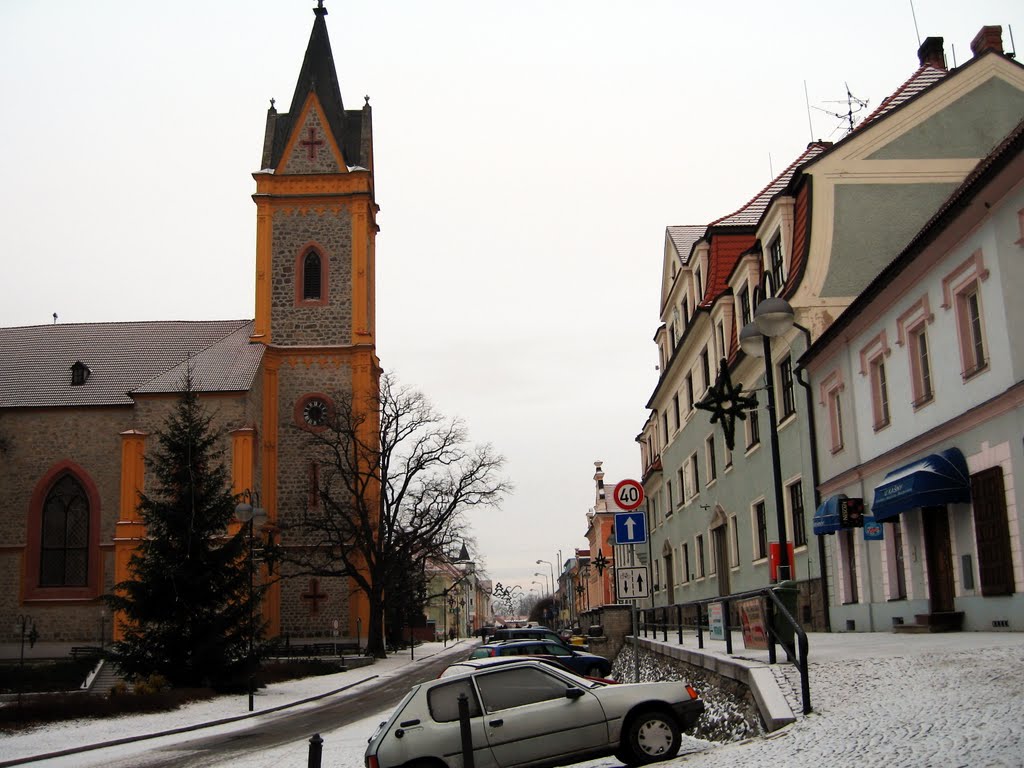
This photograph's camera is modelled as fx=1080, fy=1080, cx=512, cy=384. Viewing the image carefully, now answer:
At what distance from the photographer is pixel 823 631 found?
22594 millimetres

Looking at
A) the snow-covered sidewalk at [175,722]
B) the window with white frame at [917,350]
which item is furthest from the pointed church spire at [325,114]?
the window with white frame at [917,350]

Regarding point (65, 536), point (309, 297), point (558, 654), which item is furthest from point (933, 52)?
point (65, 536)

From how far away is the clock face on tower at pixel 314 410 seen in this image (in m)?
49.2

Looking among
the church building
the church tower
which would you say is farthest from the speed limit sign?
the church tower

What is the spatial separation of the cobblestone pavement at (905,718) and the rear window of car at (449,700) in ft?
7.65

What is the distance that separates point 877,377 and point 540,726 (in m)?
12.1

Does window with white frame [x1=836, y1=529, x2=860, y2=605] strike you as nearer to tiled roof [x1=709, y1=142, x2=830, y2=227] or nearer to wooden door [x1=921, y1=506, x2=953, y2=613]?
wooden door [x1=921, y1=506, x2=953, y2=613]

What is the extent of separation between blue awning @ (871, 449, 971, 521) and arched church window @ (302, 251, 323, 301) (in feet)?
122

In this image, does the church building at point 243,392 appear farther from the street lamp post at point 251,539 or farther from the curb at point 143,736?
the curb at point 143,736

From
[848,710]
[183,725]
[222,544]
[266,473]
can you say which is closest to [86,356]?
[266,473]

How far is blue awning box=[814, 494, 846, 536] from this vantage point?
20.6 metres

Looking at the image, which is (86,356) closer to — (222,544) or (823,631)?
(222,544)

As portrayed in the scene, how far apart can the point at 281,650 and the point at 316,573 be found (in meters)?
3.46

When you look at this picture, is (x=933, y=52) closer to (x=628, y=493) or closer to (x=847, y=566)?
(x=847, y=566)
